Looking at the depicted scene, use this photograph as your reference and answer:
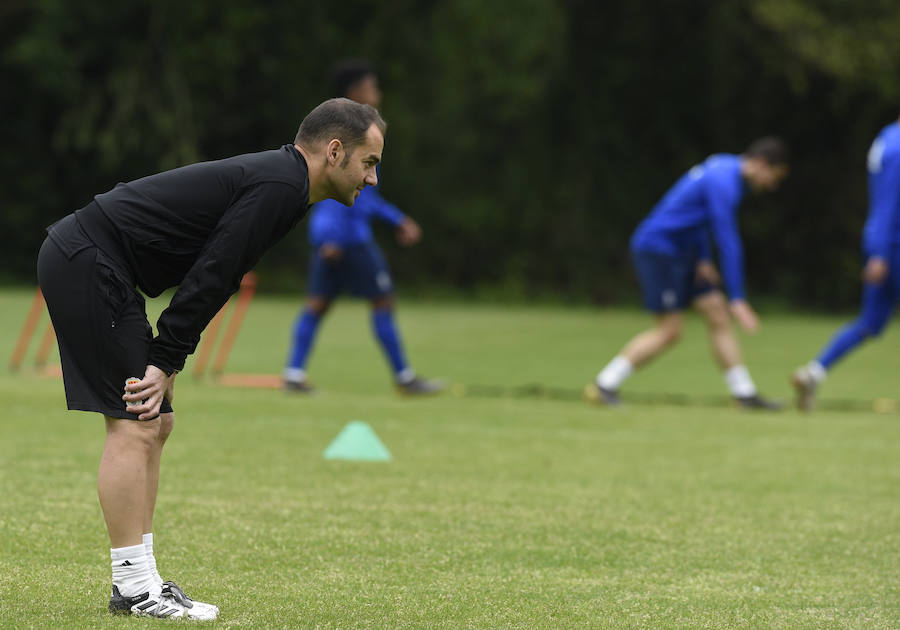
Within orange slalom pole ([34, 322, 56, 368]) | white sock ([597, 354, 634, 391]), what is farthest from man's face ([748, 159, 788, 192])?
orange slalom pole ([34, 322, 56, 368])

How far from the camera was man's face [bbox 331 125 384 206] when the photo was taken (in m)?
3.90

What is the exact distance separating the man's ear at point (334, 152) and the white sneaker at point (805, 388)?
7208mm

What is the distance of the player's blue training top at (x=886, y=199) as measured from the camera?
1005 cm

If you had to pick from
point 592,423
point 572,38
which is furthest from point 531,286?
point 592,423

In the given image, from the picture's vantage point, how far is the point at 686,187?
10.5 m

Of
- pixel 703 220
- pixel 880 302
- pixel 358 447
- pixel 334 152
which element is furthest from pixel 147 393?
pixel 880 302

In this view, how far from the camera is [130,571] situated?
3.79m

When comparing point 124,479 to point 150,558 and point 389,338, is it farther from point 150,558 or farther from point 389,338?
point 389,338

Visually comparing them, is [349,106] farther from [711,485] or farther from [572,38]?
[572,38]

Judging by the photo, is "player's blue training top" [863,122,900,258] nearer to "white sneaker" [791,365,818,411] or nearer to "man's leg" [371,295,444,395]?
"white sneaker" [791,365,818,411]

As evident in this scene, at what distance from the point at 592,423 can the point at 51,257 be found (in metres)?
5.85

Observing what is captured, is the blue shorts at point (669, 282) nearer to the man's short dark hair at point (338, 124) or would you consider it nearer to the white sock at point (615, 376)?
the white sock at point (615, 376)

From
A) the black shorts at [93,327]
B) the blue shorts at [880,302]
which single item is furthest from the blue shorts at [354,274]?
the black shorts at [93,327]

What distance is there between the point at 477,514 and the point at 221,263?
2355mm
